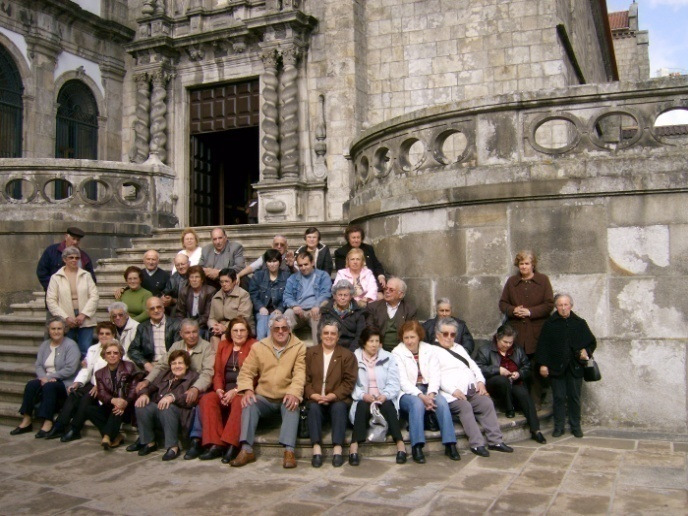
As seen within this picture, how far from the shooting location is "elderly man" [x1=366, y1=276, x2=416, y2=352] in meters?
7.33

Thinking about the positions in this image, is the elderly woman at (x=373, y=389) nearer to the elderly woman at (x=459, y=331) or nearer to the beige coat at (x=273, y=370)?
the beige coat at (x=273, y=370)

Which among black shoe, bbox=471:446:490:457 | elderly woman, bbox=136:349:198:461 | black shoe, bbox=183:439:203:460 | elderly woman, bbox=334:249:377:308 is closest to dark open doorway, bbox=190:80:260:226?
elderly woman, bbox=334:249:377:308

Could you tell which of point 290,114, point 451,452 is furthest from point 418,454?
point 290,114

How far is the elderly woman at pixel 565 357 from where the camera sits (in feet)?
23.1

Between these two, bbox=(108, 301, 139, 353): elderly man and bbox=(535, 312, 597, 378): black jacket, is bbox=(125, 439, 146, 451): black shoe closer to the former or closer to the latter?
bbox=(108, 301, 139, 353): elderly man

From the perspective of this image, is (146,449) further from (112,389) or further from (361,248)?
(361,248)

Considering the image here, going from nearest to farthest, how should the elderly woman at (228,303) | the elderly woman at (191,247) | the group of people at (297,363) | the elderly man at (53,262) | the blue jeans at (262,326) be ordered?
1. the group of people at (297,363)
2. the elderly woman at (228,303)
3. the blue jeans at (262,326)
4. the elderly woman at (191,247)
5. the elderly man at (53,262)

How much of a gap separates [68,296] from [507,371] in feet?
16.2

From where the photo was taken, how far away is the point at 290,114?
1521 centimetres

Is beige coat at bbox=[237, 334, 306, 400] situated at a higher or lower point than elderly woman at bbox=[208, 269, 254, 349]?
lower

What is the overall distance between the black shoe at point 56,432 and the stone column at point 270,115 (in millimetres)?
8753

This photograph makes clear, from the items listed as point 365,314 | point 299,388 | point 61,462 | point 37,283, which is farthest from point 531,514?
point 37,283

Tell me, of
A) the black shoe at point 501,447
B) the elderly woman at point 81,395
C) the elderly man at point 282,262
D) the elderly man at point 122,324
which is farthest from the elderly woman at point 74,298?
the black shoe at point 501,447

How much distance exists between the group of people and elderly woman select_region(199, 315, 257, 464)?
0.01 metres
